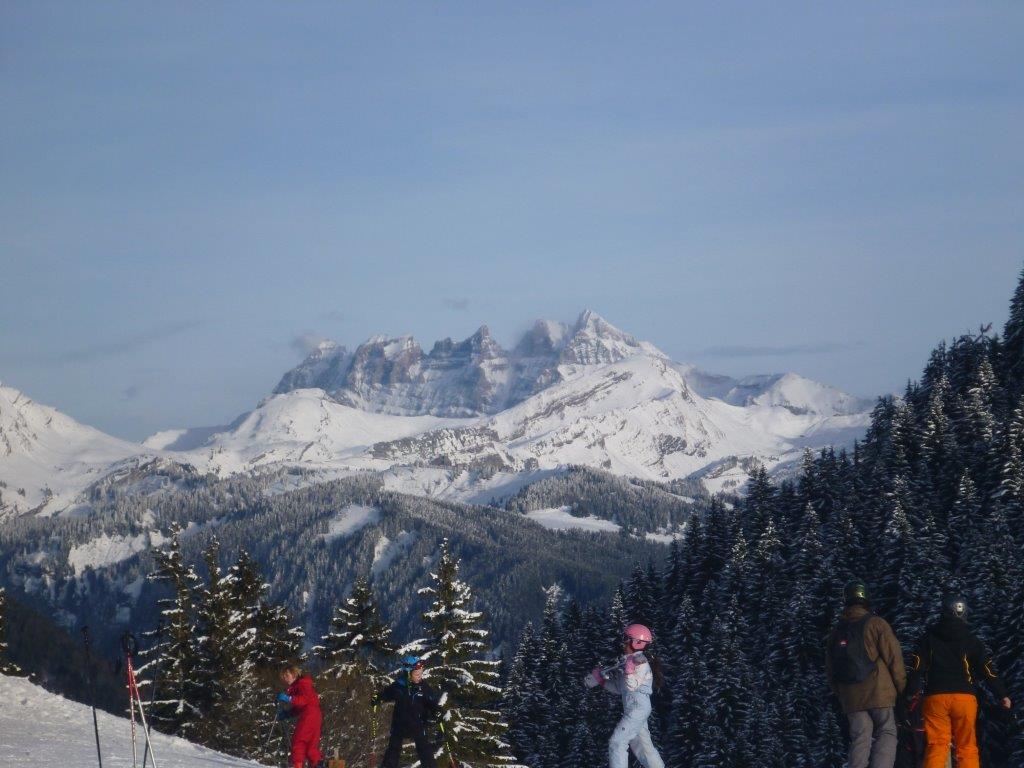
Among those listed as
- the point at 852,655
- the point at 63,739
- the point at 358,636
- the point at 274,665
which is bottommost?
the point at 274,665

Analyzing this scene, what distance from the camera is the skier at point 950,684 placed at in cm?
1658

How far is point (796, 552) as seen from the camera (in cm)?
7281

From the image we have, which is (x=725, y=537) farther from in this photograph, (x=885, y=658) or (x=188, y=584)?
(x=885, y=658)

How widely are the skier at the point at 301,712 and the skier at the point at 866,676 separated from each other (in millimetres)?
9085

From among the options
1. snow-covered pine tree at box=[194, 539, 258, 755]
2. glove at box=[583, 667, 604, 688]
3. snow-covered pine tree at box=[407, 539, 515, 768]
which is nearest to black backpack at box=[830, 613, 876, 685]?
glove at box=[583, 667, 604, 688]

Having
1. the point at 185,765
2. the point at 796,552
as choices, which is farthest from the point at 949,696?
the point at 796,552

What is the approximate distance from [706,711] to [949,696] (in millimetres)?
45022

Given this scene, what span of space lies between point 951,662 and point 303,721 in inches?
428

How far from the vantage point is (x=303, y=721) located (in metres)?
20.7

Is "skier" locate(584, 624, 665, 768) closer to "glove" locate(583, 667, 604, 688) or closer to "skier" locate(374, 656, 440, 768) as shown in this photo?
"glove" locate(583, 667, 604, 688)

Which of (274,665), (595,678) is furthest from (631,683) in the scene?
A: (274,665)

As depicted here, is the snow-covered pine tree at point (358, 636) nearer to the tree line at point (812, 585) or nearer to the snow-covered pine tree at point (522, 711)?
the tree line at point (812, 585)

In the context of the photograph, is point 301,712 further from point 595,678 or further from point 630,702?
point 630,702

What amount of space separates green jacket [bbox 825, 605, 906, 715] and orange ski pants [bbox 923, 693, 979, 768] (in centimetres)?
56
